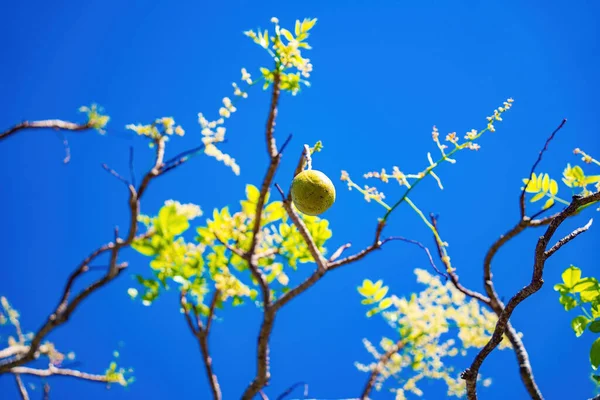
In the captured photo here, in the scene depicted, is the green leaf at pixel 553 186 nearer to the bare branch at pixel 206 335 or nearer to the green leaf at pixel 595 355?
the green leaf at pixel 595 355

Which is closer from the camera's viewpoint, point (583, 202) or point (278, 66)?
point (583, 202)

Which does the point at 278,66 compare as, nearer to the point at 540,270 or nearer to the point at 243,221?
the point at 243,221

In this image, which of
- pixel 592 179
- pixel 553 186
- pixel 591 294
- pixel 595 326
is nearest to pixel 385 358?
pixel 553 186

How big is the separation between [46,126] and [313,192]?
228cm

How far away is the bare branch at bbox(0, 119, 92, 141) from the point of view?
299 centimetres

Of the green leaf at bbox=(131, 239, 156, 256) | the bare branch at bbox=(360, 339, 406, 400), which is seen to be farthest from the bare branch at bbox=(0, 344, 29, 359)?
the bare branch at bbox=(360, 339, 406, 400)

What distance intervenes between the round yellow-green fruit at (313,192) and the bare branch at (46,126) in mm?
2108

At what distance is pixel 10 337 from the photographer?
165 inches

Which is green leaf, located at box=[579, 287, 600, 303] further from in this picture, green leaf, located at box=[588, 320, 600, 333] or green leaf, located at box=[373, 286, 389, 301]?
green leaf, located at box=[373, 286, 389, 301]

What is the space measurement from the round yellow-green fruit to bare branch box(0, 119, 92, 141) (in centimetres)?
211

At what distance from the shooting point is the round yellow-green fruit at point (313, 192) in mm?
1731

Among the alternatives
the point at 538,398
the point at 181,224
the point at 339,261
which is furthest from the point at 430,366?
the point at 181,224

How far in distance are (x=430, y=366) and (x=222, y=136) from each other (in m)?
2.77

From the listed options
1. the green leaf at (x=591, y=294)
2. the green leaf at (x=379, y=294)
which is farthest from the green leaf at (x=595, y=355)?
the green leaf at (x=379, y=294)
